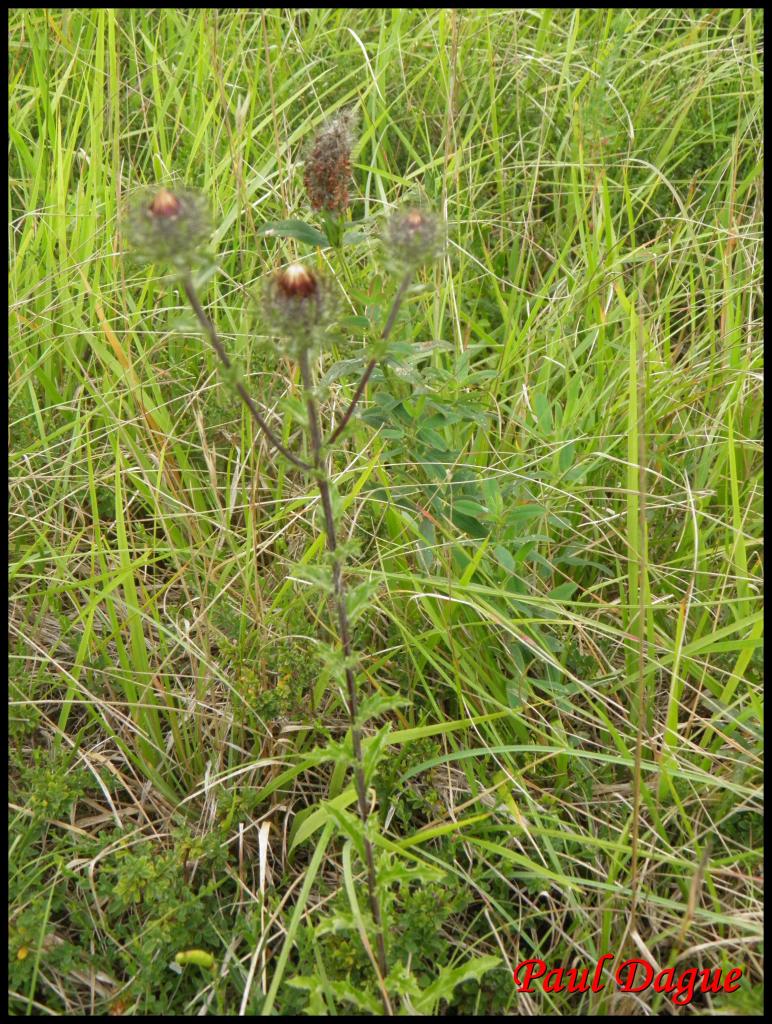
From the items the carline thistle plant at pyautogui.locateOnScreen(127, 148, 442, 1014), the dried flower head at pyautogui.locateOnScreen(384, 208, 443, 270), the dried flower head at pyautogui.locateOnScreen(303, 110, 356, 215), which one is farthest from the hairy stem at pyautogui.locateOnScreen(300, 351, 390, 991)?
the dried flower head at pyautogui.locateOnScreen(303, 110, 356, 215)

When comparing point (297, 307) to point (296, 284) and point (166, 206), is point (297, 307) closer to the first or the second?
point (296, 284)

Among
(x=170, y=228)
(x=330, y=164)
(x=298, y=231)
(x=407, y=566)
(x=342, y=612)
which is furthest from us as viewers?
(x=407, y=566)

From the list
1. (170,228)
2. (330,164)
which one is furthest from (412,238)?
(330,164)

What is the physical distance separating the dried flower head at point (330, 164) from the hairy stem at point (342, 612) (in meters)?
0.66

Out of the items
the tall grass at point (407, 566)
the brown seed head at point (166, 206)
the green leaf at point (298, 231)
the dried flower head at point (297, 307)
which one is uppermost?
the brown seed head at point (166, 206)

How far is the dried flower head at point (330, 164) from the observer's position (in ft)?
6.23

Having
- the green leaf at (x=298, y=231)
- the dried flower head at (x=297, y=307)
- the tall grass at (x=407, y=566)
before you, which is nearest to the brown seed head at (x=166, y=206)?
the dried flower head at (x=297, y=307)

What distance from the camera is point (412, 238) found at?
4.25 feet

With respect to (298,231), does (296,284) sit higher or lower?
higher

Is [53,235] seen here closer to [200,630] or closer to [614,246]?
[200,630]

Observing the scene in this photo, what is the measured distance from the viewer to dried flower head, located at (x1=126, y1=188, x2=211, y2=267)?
47.3 inches

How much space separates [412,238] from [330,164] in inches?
28.2

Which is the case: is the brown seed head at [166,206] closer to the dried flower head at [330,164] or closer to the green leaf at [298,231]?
the dried flower head at [330,164]

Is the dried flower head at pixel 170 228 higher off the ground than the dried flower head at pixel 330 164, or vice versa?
the dried flower head at pixel 170 228
